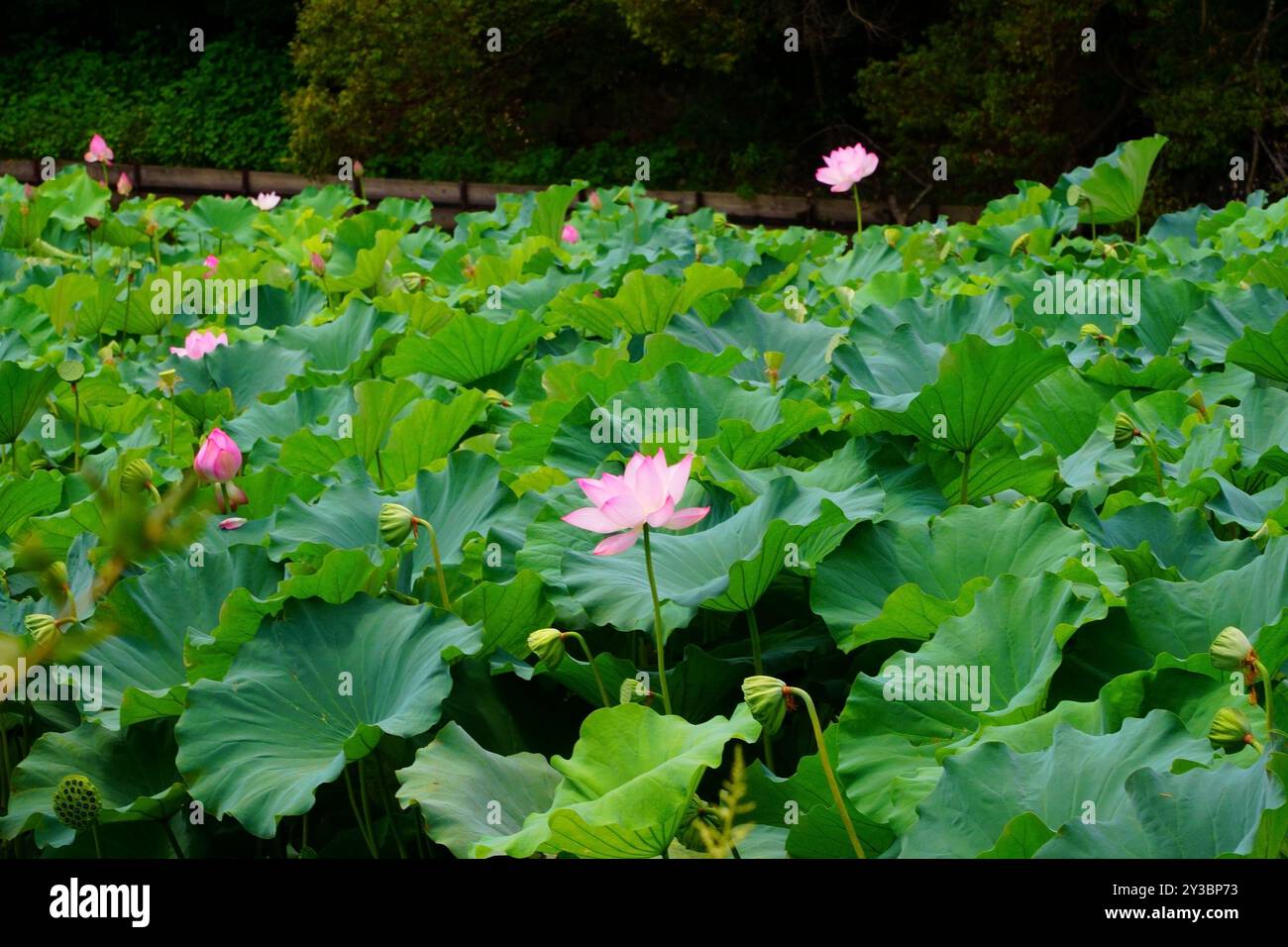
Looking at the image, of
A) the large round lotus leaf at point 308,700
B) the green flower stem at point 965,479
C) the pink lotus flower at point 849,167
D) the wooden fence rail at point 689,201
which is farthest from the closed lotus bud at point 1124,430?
the wooden fence rail at point 689,201

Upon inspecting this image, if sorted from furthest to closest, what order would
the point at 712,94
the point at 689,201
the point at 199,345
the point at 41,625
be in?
the point at 712,94 → the point at 689,201 → the point at 199,345 → the point at 41,625

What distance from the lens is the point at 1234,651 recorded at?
0.87 metres

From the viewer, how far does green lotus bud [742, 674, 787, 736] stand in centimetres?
93

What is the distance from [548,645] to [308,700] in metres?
0.23

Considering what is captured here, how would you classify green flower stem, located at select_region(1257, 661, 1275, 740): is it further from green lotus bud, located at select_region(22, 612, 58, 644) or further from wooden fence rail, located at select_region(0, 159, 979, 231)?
wooden fence rail, located at select_region(0, 159, 979, 231)

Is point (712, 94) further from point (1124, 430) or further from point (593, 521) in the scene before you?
point (593, 521)

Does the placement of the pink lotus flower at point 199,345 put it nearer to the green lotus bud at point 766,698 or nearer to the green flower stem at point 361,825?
the green flower stem at point 361,825

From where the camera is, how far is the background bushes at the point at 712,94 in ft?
29.4

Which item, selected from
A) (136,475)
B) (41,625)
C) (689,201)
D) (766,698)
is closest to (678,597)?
(766,698)

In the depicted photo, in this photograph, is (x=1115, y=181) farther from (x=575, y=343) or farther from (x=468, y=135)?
(x=468, y=135)

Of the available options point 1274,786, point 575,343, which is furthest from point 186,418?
point 1274,786

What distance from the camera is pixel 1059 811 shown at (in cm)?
83

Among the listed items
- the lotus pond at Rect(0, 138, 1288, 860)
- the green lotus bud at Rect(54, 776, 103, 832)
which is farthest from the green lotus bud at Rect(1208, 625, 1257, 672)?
the green lotus bud at Rect(54, 776, 103, 832)

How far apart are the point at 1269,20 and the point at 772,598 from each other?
893 centimetres
